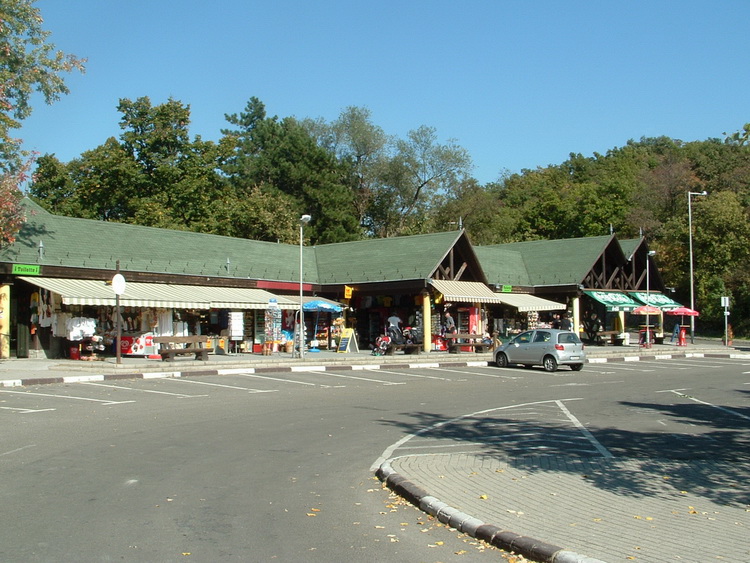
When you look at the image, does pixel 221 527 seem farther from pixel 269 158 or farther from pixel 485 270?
pixel 269 158

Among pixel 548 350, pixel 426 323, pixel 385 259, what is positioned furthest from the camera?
pixel 385 259

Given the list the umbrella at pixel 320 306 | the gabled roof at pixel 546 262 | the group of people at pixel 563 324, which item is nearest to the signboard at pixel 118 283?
the umbrella at pixel 320 306

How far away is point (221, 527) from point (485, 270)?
36.6 meters

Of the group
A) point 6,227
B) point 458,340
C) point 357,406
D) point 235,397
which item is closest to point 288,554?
point 357,406

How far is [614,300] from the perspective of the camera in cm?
4481

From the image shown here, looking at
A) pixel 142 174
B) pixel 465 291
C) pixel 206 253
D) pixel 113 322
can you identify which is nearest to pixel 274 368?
pixel 113 322

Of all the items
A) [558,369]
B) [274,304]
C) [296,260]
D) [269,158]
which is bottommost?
[558,369]

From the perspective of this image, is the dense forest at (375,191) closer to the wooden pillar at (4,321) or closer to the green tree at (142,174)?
the green tree at (142,174)

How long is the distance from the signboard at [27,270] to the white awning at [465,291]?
54.3 feet

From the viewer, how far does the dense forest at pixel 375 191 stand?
52.3 metres

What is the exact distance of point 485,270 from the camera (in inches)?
1683

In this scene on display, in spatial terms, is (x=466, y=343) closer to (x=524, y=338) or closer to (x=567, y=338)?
(x=524, y=338)

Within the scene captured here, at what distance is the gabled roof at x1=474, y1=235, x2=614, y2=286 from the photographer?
143ft

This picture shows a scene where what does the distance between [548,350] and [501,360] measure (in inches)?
95.3
